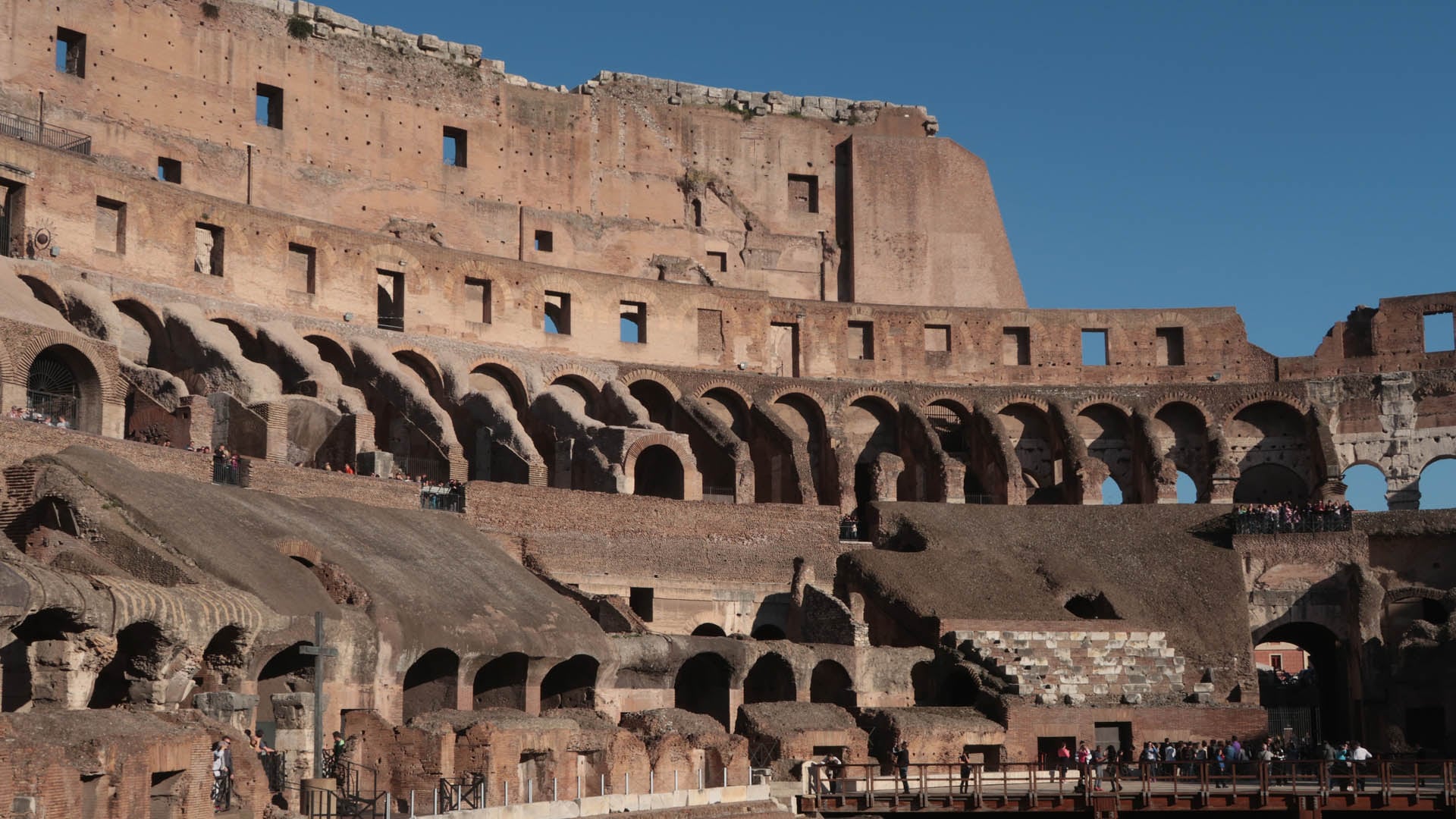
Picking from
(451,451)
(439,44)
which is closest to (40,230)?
(451,451)

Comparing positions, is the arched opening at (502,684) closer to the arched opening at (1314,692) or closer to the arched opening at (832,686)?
the arched opening at (832,686)

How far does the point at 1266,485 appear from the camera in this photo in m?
53.7

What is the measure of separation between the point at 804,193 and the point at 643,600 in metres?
23.0

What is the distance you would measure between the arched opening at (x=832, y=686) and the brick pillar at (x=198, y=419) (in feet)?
43.2

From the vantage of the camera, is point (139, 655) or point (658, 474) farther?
A: point (658, 474)

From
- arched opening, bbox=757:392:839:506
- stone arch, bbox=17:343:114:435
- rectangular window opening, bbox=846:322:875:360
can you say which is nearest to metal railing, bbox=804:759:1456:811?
stone arch, bbox=17:343:114:435

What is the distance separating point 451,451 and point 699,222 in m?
19.7

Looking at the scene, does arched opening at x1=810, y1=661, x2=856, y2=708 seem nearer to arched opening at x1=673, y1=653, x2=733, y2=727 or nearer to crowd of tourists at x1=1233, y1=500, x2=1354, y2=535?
arched opening at x1=673, y1=653, x2=733, y2=727

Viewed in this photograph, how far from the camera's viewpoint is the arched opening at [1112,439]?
53688 mm

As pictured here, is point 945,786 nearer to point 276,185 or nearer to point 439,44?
point 276,185

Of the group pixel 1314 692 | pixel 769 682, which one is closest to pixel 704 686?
pixel 769 682

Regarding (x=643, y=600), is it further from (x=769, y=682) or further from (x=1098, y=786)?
(x=1098, y=786)

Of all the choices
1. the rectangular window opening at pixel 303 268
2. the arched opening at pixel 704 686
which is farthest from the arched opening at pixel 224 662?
the rectangular window opening at pixel 303 268

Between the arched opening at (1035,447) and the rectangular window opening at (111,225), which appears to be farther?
the arched opening at (1035,447)
